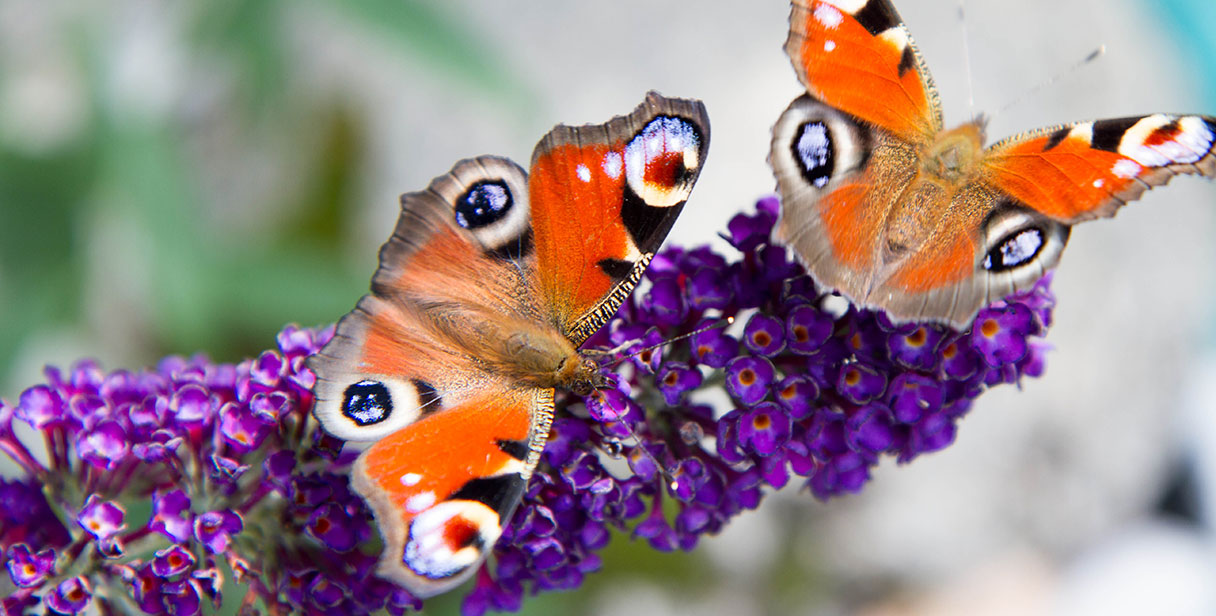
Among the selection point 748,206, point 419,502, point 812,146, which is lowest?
point 419,502

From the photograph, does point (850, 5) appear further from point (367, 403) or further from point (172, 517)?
point (172, 517)

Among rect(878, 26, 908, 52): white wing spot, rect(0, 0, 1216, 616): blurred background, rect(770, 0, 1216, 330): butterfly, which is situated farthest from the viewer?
rect(0, 0, 1216, 616): blurred background

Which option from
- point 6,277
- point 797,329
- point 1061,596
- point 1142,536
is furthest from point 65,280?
point 1142,536

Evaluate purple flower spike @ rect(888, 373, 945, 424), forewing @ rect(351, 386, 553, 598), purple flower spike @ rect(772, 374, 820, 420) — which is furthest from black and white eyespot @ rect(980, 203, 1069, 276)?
forewing @ rect(351, 386, 553, 598)

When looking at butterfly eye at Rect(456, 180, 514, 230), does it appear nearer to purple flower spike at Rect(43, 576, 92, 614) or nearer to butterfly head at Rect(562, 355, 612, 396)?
butterfly head at Rect(562, 355, 612, 396)

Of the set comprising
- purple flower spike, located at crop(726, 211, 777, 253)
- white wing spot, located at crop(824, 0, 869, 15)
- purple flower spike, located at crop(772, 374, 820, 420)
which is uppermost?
white wing spot, located at crop(824, 0, 869, 15)

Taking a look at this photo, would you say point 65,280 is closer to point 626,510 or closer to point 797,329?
point 626,510

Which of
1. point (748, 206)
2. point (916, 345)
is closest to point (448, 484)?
point (916, 345)
